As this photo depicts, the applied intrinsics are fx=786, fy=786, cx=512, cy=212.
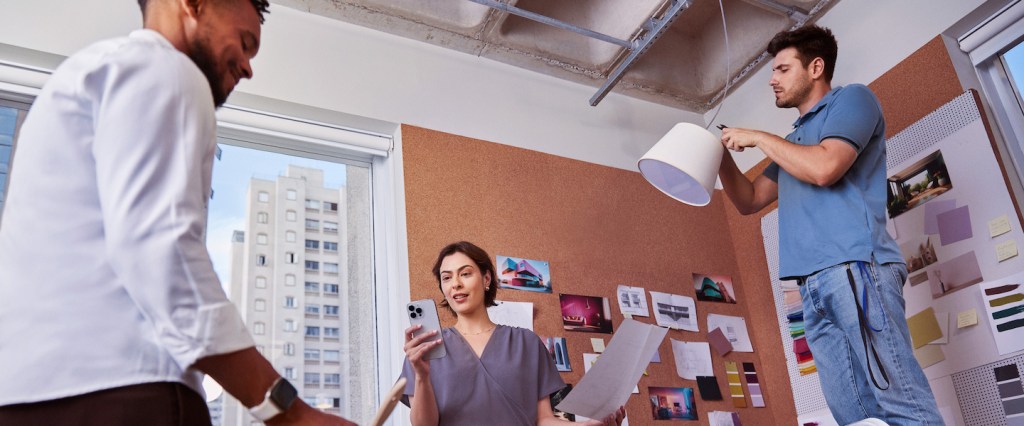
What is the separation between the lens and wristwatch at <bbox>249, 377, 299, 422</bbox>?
77 centimetres

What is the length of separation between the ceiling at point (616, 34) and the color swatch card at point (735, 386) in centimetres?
136

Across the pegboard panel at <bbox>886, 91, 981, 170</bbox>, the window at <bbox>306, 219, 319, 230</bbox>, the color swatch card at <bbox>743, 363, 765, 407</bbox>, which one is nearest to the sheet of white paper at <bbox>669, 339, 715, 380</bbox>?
the color swatch card at <bbox>743, 363, 765, 407</bbox>

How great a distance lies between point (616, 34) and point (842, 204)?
1.69 meters

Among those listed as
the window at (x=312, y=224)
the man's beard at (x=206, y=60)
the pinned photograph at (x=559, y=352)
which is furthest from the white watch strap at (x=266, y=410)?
the pinned photograph at (x=559, y=352)

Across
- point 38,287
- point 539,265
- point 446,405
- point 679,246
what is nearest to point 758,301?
point 679,246

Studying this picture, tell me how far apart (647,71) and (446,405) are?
89.7 inches

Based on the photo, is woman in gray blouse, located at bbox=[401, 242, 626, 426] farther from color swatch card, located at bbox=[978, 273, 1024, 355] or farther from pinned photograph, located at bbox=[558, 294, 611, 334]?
color swatch card, located at bbox=[978, 273, 1024, 355]

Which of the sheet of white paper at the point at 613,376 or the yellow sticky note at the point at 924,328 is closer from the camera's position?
the sheet of white paper at the point at 613,376

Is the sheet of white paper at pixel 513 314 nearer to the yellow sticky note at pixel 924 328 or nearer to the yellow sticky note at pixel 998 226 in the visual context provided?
the yellow sticky note at pixel 924 328

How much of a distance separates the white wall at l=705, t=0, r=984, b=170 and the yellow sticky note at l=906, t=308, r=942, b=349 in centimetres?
97

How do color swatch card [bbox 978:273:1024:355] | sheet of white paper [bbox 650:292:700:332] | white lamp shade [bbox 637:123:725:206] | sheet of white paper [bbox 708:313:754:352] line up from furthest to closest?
1. sheet of white paper [bbox 708:313:754:352]
2. sheet of white paper [bbox 650:292:700:332]
3. color swatch card [bbox 978:273:1024:355]
4. white lamp shade [bbox 637:123:725:206]

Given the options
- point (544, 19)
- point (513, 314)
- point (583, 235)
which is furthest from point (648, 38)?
point (513, 314)

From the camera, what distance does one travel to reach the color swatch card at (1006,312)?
2494 mm

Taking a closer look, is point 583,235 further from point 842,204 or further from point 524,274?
point 842,204
